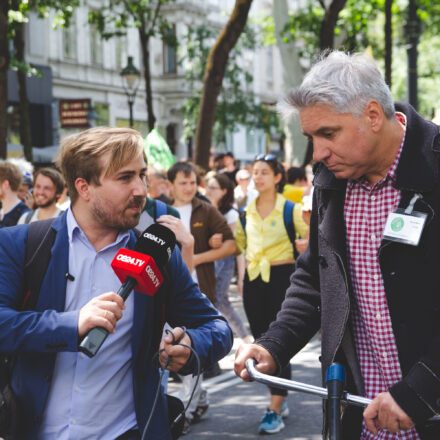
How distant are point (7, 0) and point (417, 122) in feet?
35.1

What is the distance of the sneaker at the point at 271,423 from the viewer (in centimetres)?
670

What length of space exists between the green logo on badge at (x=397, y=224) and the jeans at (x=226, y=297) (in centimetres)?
608

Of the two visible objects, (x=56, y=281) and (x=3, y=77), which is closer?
(x=56, y=281)

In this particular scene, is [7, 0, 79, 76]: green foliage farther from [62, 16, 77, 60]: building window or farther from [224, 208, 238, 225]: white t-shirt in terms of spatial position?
[62, 16, 77, 60]: building window

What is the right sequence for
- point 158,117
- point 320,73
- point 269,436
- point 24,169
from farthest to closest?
point 158,117, point 24,169, point 269,436, point 320,73

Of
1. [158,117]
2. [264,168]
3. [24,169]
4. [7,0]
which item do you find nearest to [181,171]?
[264,168]

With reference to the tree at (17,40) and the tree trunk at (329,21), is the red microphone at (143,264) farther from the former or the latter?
the tree trunk at (329,21)

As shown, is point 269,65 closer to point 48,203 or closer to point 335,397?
point 48,203

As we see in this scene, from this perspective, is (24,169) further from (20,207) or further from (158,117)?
(158,117)

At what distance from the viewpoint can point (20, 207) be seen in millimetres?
8367

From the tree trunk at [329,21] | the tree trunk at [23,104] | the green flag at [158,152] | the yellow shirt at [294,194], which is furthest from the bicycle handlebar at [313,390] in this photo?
the tree trunk at [23,104]

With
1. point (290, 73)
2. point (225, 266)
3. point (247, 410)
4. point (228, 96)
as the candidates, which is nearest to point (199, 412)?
point (247, 410)

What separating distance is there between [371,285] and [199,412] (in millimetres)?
4350

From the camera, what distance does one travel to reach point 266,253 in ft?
25.8
